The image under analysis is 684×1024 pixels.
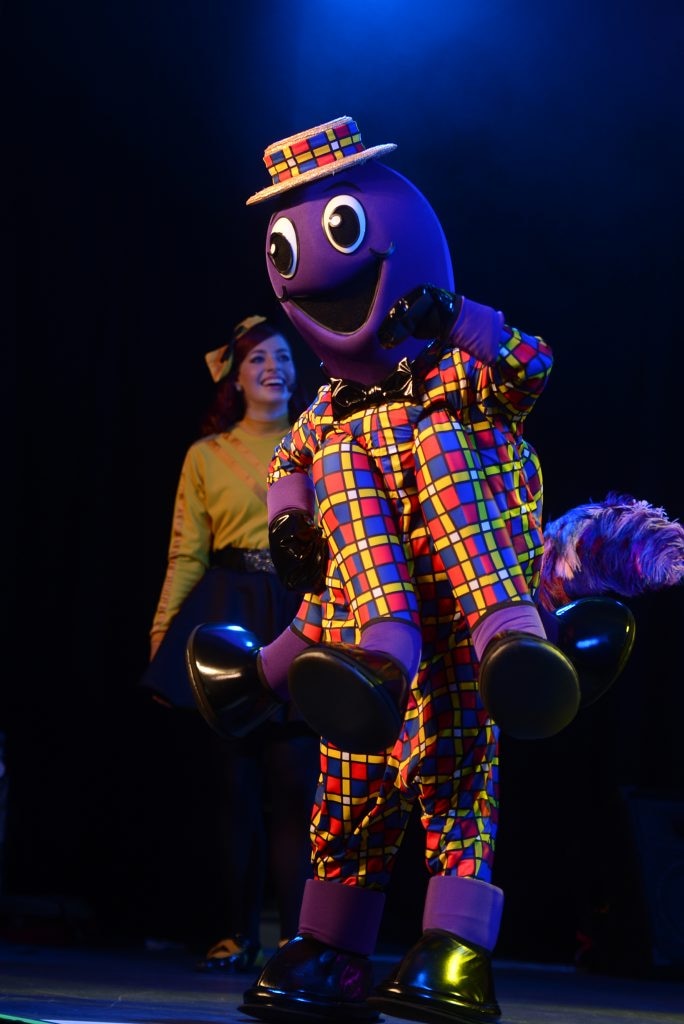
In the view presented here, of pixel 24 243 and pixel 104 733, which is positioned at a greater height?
pixel 24 243

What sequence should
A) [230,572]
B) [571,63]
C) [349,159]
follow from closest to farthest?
1. [349,159]
2. [230,572]
3. [571,63]

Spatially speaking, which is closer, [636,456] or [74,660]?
[636,456]

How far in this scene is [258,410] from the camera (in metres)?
3.04

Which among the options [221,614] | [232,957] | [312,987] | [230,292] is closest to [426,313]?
[312,987]

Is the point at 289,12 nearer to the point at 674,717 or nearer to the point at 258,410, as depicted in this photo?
the point at 258,410

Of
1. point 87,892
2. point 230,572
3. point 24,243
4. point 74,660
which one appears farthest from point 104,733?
point 24,243

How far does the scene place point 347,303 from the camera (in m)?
1.78

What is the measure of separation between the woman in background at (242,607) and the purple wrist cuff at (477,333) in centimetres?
124

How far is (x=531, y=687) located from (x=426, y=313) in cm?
49

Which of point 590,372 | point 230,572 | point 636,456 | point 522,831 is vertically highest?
point 590,372

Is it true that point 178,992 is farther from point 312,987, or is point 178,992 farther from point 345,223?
point 345,223

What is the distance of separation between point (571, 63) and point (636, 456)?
3.16 feet

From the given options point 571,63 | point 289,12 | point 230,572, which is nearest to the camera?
point 230,572

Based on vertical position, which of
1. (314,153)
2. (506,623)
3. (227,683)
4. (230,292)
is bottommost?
(227,683)
